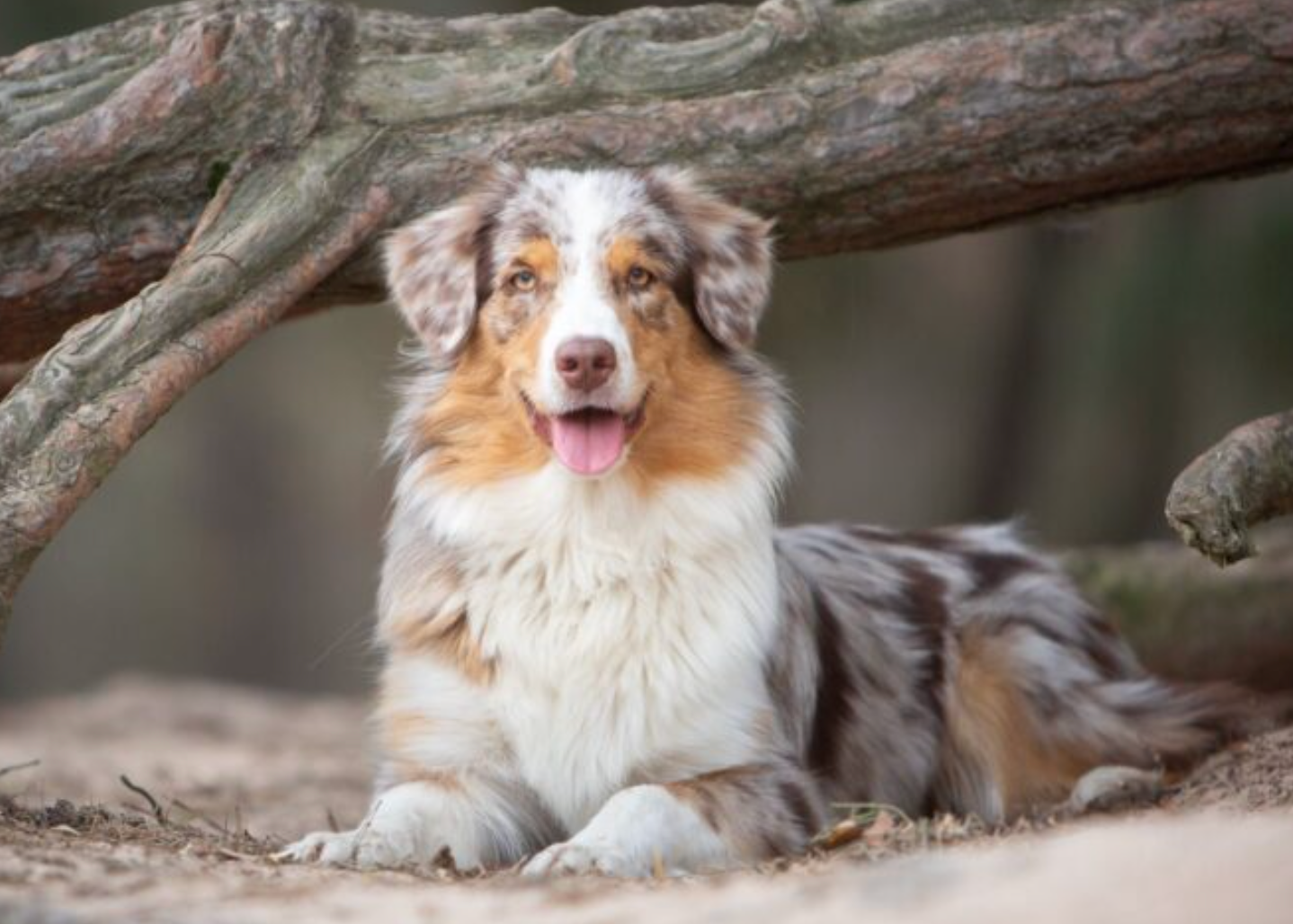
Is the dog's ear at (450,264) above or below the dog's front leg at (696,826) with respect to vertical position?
above

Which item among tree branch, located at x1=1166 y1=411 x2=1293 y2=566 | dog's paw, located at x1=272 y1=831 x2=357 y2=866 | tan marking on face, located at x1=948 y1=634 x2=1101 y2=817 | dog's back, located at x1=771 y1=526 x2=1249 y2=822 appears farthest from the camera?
tan marking on face, located at x1=948 y1=634 x2=1101 y2=817

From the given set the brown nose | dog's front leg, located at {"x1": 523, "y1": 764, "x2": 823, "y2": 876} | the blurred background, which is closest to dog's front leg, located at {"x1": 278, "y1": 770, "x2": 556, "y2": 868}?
dog's front leg, located at {"x1": 523, "y1": 764, "x2": 823, "y2": 876}

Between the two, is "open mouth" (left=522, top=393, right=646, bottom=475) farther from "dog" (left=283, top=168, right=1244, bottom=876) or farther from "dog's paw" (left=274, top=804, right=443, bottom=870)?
"dog's paw" (left=274, top=804, right=443, bottom=870)

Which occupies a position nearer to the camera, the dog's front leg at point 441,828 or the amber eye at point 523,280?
the dog's front leg at point 441,828

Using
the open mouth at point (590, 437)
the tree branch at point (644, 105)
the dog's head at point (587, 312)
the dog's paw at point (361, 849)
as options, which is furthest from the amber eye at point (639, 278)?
the dog's paw at point (361, 849)

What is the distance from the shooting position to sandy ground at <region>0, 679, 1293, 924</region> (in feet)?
11.9

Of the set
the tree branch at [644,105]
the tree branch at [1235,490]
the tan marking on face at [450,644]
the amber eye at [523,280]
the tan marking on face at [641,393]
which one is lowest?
the tan marking on face at [450,644]

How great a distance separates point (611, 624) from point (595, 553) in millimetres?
206

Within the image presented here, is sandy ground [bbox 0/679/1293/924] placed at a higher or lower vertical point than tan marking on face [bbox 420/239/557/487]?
lower

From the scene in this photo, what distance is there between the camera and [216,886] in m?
4.68

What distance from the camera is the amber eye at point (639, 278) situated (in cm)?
621

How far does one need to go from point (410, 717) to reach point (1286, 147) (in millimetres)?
3264

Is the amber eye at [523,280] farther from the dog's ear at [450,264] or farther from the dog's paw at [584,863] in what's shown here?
the dog's paw at [584,863]

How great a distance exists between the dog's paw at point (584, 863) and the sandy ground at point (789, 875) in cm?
10
